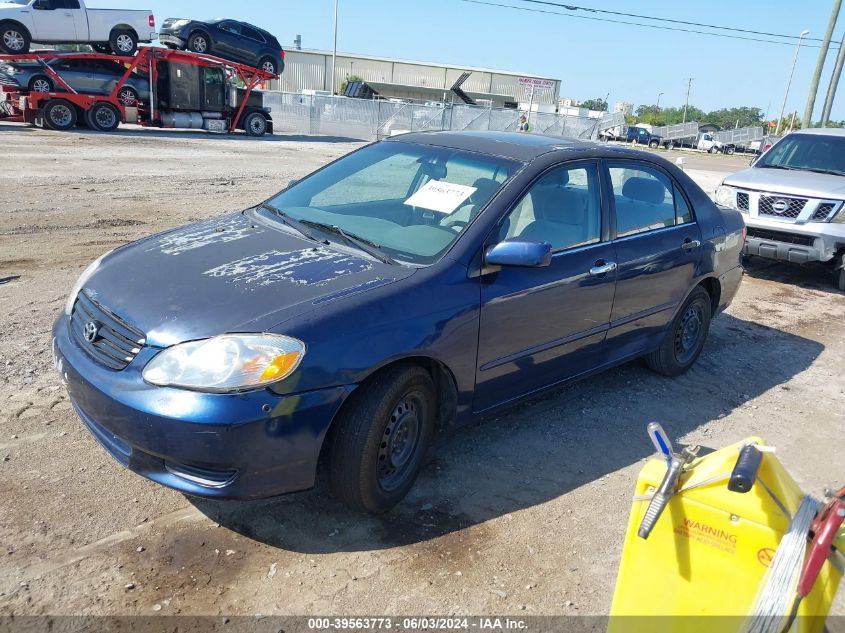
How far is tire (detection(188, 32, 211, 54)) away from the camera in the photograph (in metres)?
23.8

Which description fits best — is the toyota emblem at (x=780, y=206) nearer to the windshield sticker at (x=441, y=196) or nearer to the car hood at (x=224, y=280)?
the windshield sticker at (x=441, y=196)

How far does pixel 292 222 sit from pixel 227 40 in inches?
913

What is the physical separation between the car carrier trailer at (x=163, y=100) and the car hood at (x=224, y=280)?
20.1 meters

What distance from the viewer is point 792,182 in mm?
8609

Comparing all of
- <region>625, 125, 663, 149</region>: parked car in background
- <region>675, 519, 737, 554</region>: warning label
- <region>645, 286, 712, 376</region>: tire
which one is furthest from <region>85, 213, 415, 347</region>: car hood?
<region>625, 125, 663, 149</region>: parked car in background

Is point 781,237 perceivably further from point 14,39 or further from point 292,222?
point 14,39

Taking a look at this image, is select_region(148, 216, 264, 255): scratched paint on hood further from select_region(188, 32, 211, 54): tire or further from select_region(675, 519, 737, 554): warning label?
select_region(188, 32, 211, 54): tire

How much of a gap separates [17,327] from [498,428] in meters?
3.47

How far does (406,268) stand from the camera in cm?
340

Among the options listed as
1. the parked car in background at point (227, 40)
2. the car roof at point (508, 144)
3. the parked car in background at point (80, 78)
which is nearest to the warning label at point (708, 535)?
the car roof at point (508, 144)

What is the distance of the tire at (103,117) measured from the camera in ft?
70.3

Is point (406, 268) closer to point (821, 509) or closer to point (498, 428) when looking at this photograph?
point (498, 428)

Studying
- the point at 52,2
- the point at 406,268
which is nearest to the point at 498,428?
the point at 406,268

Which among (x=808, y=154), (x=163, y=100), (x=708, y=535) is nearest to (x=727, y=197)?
(x=808, y=154)
